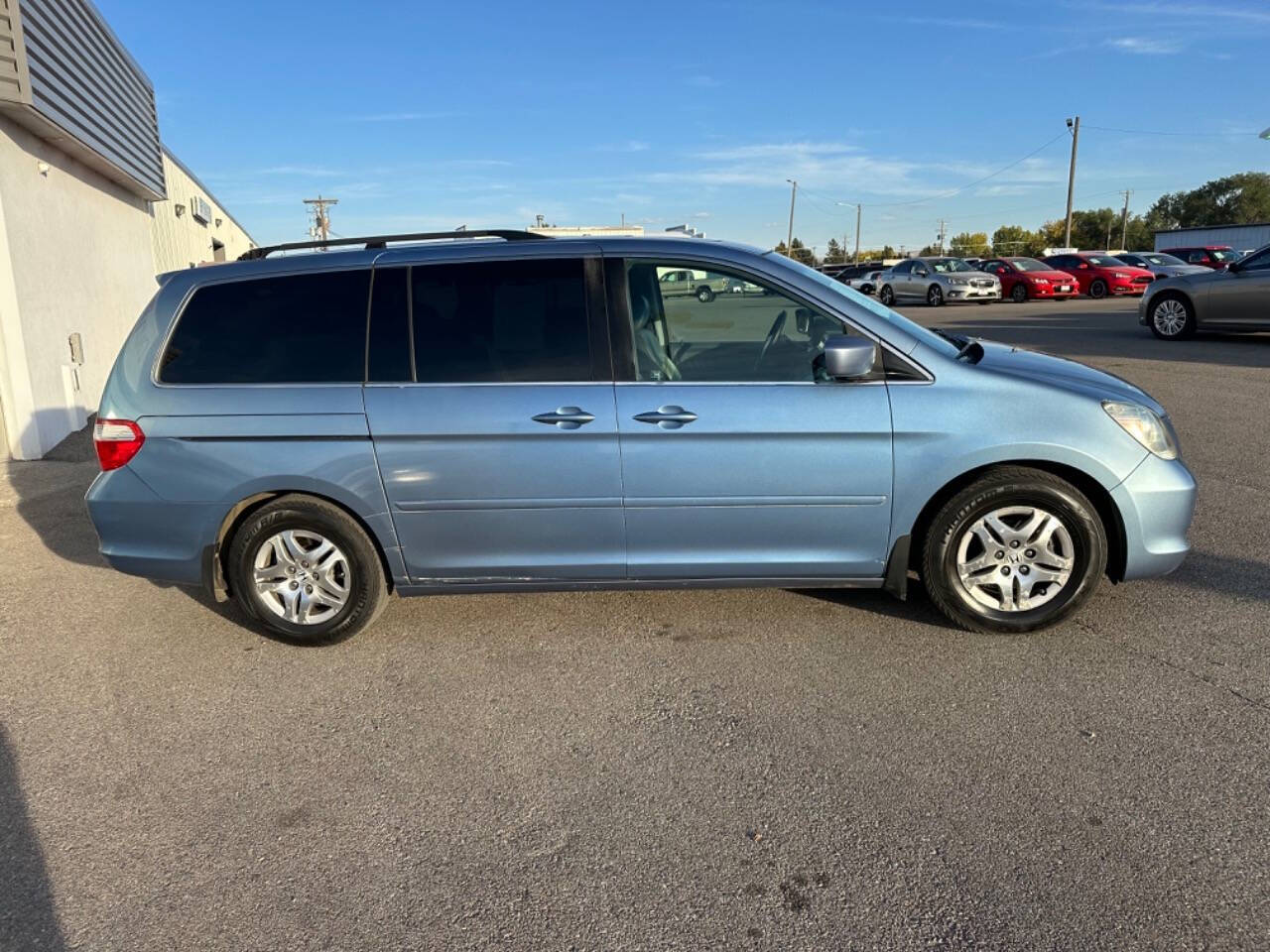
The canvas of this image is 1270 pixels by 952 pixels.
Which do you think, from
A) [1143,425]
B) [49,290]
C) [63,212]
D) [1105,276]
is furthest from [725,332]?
[1105,276]

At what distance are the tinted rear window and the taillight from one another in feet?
0.93

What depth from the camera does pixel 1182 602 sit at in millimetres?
4422

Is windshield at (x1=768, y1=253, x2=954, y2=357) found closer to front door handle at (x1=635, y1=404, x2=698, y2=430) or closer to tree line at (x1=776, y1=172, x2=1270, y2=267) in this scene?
front door handle at (x1=635, y1=404, x2=698, y2=430)

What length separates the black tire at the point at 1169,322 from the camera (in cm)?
1456

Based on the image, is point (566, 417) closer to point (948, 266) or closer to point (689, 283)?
Answer: point (689, 283)

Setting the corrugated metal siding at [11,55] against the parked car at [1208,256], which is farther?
the parked car at [1208,256]

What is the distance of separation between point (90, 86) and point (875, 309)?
Answer: 460 inches

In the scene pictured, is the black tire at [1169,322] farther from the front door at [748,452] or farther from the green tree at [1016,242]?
the green tree at [1016,242]

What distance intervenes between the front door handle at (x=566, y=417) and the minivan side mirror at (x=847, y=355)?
3.41 feet

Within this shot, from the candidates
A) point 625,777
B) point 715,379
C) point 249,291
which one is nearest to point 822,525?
point 715,379

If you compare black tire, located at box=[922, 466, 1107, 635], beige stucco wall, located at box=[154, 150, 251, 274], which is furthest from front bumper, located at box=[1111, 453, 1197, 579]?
beige stucco wall, located at box=[154, 150, 251, 274]

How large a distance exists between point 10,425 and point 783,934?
899 cm

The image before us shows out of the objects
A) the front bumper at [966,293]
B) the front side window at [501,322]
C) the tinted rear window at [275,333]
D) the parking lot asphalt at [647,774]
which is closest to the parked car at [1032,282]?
the front bumper at [966,293]

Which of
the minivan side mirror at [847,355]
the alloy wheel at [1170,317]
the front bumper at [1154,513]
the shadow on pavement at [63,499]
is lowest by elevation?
the shadow on pavement at [63,499]
